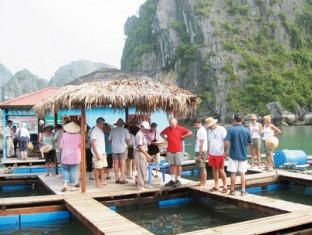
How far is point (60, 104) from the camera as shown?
9070mm

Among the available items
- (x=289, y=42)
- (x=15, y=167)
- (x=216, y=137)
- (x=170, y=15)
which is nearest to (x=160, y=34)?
(x=170, y=15)

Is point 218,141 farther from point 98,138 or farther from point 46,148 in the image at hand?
point 46,148

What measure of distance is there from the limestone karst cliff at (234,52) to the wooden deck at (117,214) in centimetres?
5927

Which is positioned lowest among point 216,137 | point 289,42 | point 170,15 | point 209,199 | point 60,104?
point 209,199

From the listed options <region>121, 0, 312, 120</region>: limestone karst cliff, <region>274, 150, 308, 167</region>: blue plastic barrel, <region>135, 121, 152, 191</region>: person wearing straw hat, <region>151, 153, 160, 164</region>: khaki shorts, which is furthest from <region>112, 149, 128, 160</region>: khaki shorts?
<region>121, 0, 312, 120</region>: limestone karst cliff

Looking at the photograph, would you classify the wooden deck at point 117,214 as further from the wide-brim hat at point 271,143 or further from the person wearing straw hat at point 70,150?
the wide-brim hat at point 271,143

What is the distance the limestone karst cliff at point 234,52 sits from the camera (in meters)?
71.4

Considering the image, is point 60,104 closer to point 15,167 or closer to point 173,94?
point 173,94

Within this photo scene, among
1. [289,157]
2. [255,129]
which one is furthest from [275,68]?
[255,129]

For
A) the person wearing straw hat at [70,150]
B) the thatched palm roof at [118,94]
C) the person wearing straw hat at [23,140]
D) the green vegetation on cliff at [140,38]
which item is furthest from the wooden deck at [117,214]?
the green vegetation on cliff at [140,38]

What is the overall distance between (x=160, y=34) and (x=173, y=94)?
265 feet

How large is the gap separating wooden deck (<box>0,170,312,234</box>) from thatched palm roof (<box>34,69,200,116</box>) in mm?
1934

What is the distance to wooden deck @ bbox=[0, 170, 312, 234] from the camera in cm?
632

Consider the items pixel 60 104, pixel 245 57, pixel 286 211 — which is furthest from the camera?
pixel 245 57
